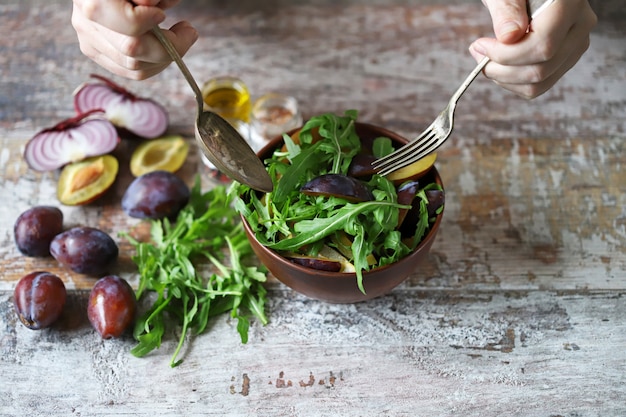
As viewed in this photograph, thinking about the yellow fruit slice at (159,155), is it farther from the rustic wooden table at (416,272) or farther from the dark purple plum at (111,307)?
the dark purple plum at (111,307)

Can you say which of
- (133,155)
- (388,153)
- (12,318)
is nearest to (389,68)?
(388,153)

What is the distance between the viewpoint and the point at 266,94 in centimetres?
149

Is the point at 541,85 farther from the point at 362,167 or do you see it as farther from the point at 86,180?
the point at 86,180

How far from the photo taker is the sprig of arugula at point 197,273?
1.13 meters

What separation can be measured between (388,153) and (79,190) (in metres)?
0.60

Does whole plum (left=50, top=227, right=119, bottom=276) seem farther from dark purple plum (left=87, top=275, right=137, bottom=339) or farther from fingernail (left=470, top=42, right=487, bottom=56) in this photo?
fingernail (left=470, top=42, right=487, bottom=56)

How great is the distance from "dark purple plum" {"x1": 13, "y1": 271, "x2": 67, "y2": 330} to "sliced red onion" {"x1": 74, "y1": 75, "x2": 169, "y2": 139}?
0.39 m

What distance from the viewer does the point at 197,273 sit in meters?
1.22

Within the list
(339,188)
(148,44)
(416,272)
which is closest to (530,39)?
(339,188)

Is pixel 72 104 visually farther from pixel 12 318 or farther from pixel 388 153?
Result: pixel 388 153

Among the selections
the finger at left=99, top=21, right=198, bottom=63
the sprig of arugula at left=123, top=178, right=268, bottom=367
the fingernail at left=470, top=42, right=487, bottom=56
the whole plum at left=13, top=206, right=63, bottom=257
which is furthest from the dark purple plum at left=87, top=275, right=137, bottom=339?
the fingernail at left=470, top=42, right=487, bottom=56

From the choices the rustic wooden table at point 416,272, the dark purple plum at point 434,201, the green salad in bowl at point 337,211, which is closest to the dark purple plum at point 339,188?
the green salad in bowl at point 337,211

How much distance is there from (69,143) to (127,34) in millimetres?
455

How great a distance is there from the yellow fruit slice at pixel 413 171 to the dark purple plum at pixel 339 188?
98 millimetres
